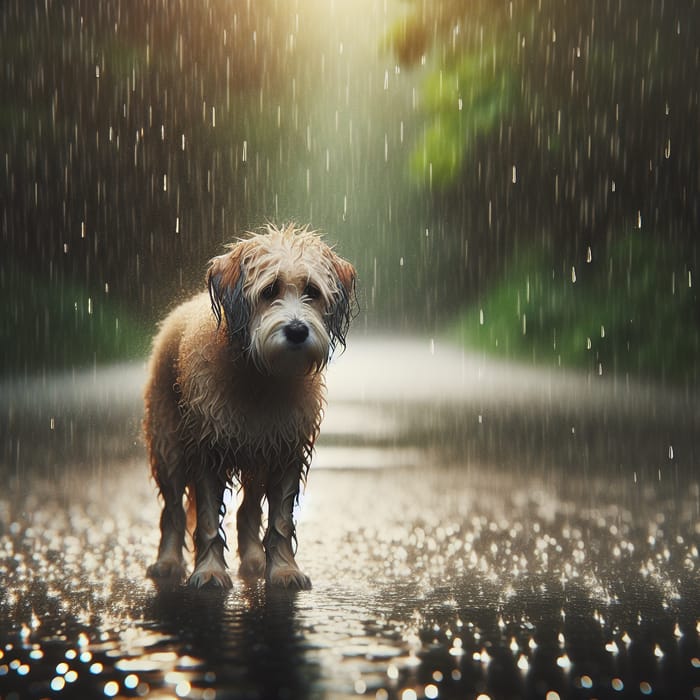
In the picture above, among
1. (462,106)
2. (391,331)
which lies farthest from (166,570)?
(391,331)

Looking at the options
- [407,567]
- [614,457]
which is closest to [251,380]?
[407,567]

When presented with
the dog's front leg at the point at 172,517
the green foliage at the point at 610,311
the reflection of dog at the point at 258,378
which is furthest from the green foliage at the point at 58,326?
the reflection of dog at the point at 258,378

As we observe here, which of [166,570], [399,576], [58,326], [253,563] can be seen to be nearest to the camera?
[399,576]

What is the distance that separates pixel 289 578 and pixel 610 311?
15331 millimetres

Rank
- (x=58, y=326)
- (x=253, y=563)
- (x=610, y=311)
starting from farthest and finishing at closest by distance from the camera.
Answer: (x=58, y=326) → (x=610, y=311) → (x=253, y=563)

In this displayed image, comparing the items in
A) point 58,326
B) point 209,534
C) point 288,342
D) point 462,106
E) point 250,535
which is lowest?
point 58,326

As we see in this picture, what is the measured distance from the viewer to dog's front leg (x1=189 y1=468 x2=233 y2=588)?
277 inches

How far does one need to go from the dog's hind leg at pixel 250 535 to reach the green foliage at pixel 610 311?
13.0m

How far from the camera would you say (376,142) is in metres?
30.7

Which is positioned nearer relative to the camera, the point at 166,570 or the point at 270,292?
the point at 270,292

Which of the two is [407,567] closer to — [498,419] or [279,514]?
[279,514]

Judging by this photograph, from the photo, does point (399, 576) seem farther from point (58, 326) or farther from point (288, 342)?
point (58, 326)

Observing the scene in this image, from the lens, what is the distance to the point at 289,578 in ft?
22.9

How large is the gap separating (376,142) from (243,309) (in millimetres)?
24498
